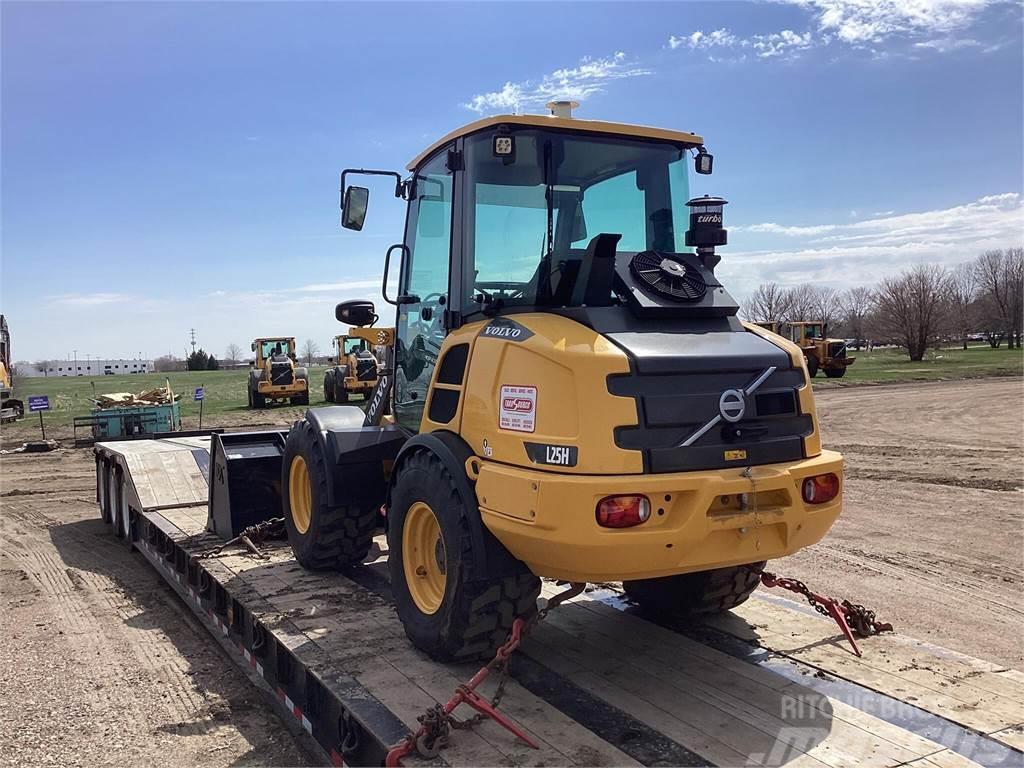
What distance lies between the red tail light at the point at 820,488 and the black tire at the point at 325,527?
9.72 feet

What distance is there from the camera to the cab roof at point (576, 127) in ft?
13.7

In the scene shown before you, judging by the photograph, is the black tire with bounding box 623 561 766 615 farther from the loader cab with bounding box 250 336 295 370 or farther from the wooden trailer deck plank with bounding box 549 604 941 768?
the loader cab with bounding box 250 336 295 370

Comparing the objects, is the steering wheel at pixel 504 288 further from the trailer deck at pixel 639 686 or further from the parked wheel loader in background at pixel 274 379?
the parked wheel loader in background at pixel 274 379

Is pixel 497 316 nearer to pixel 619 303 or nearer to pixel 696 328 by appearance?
pixel 619 303

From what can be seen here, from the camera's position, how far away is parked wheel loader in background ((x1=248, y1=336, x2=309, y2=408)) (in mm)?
26141

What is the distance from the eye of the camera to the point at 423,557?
4.34 metres

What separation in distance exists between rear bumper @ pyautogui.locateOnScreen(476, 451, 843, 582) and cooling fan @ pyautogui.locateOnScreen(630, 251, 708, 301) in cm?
93

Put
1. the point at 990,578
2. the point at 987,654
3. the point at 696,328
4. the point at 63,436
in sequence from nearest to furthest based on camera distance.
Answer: the point at 696,328, the point at 987,654, the point at 990,578, the point at 63,436

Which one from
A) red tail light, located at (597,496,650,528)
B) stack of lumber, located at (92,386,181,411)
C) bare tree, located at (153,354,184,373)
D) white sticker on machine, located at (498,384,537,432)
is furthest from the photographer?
bare tree, located at (153,354,184,373)

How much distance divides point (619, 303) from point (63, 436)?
19.6m

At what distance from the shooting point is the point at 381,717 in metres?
3.41

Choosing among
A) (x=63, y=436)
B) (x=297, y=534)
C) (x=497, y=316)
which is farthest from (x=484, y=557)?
(x=63, y=436)

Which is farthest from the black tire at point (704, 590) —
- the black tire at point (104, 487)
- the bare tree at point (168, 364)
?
the bare tree at point (168, 364)

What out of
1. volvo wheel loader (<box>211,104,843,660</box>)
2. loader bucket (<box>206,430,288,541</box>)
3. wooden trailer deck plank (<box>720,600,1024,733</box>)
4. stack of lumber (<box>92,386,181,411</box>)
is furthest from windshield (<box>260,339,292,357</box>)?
wooden trailer deck plank (<box>720,600,1024,733</box>)
